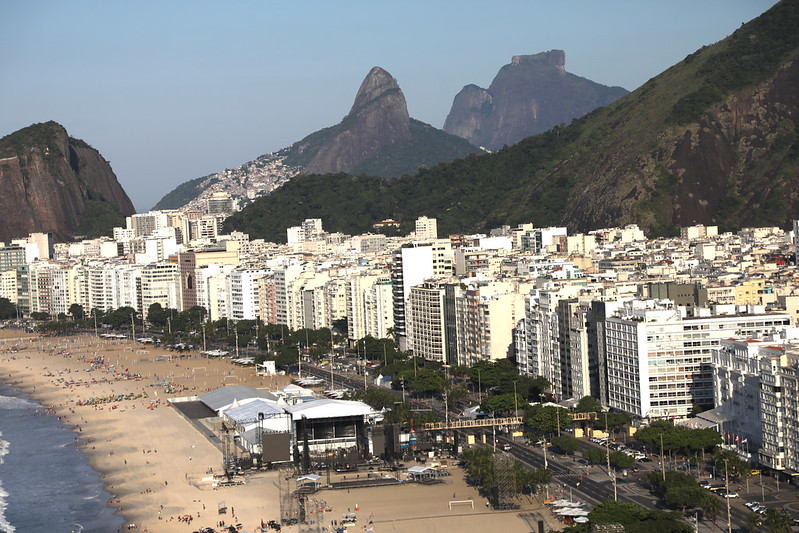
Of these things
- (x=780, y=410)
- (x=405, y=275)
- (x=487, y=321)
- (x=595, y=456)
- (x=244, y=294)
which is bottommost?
(x=595, y=456)

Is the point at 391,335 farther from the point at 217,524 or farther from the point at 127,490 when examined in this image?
the point at 217,524

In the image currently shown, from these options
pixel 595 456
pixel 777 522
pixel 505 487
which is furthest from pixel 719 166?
pixel 777 522

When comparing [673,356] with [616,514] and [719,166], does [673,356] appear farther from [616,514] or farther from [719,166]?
[719,166]

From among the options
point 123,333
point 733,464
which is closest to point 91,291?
point 123,333

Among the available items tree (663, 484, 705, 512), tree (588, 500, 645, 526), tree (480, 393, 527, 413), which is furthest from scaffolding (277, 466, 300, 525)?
tree (663, 484, 705, 512)

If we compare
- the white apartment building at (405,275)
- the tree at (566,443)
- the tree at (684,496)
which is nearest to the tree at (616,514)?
the tree at (684,496)
